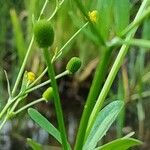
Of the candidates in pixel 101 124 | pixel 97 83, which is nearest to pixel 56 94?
pixel 97 83

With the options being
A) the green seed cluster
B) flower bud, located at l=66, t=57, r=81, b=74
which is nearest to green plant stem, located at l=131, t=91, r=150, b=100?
flower bud, located at l=66, t=57, r=81, b=74

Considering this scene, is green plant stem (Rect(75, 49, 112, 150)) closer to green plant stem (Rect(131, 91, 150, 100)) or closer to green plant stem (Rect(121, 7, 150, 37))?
green plant stem (Rect(121, 7, 150, 37))

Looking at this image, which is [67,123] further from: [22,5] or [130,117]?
[22,5]

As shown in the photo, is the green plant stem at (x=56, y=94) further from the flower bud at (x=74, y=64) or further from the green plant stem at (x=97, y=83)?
the flower bud at (x=74, y=64)

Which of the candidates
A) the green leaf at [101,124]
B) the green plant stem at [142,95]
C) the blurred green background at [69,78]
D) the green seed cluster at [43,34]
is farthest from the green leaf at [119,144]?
the green plant stem at [142,95]

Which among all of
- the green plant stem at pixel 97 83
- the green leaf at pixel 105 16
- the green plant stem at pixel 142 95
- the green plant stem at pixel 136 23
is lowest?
the green plant stem at pixel 142 95

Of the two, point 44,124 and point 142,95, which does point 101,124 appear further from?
point 142,95
